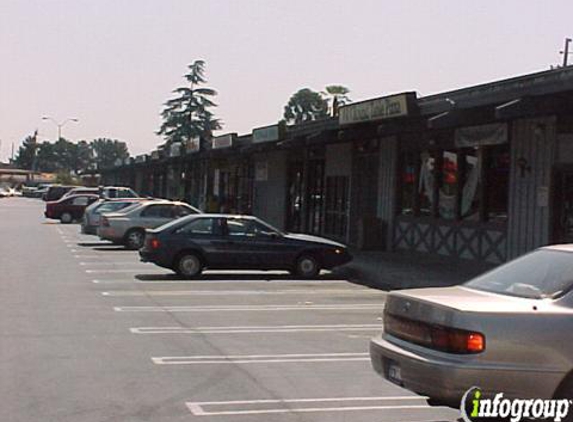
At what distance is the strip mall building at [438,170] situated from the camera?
21312 mm

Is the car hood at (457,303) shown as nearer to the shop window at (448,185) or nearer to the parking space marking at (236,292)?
the parking space marking at (236,292)

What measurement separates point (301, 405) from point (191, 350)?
3.30m

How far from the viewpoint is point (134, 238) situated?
30641mm

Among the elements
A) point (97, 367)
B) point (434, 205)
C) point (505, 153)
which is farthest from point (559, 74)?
point (97, 367)

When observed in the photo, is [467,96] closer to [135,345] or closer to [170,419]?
[135,345]

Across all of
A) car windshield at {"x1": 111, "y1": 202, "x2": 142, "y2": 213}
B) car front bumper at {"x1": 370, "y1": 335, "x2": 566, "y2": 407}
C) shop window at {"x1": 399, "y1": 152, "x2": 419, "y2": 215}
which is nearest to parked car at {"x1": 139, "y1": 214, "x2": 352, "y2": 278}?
shop window at {"x1": 399, "y1": 152, "x2": 419, "y2": 215}

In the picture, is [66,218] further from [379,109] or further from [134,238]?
[379,109]

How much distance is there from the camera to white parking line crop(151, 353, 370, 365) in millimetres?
11484

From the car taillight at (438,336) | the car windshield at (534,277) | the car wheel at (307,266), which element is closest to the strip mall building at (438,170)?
the car wheel at (307,266)

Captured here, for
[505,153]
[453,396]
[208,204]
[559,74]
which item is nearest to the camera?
[453,396]

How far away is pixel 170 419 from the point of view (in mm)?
8594

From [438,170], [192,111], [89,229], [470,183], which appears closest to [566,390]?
[470,183]

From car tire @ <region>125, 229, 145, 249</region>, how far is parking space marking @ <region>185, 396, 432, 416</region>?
71.0 feet

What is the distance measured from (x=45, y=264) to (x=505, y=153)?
11354 millimetres
